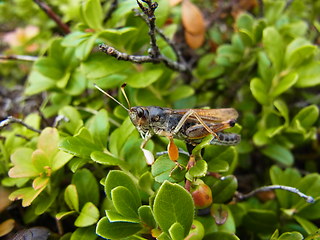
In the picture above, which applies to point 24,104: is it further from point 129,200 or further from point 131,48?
point 129,200

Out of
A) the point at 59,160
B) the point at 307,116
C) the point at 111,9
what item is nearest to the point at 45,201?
the point at 59,160

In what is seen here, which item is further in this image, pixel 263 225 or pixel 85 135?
pixel 263 225

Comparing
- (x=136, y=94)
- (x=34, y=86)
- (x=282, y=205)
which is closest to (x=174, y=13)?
(x=136, y=94)

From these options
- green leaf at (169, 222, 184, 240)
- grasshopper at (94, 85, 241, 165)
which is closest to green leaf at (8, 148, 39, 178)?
grasshopper at (94, 85, 241, 165)

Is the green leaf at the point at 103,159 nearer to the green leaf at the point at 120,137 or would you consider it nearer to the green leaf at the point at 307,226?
the green leaf at the point at 120,137

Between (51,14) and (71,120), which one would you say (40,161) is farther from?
(51,14)

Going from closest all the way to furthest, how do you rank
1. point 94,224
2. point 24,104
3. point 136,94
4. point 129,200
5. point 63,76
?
point 129,200
point 94,224
point 136,94
point 63,76
point 24,104

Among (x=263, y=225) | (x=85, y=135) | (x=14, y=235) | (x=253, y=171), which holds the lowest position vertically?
(x=253, y=171)
